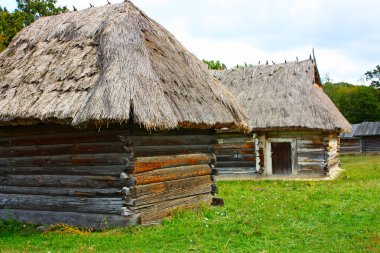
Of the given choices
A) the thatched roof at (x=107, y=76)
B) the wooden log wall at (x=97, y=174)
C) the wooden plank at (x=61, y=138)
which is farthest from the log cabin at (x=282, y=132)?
the wooden plank at (x=61, y=138)

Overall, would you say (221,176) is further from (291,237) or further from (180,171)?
(291,237)

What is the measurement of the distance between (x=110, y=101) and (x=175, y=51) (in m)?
3.68

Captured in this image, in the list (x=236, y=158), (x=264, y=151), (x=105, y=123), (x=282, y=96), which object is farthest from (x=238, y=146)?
(x=105, y=123)

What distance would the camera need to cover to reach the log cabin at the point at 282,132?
19.8 metres

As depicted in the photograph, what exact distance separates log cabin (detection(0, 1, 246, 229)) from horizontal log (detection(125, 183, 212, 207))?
0.07 ft

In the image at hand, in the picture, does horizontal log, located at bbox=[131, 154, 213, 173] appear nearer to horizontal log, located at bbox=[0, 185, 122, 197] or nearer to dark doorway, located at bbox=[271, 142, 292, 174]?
horizontal log, located at bbox=[0, 185, 122, 197]

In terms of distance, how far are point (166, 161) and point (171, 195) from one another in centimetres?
77

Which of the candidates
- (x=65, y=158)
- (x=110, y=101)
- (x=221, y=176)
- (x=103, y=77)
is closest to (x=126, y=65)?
(x=103, y=77)

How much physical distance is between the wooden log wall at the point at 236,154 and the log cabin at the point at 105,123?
8.73m

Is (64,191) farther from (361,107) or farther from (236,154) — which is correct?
(361,107)

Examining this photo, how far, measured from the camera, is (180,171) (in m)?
10.9

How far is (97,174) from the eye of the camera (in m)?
9.71

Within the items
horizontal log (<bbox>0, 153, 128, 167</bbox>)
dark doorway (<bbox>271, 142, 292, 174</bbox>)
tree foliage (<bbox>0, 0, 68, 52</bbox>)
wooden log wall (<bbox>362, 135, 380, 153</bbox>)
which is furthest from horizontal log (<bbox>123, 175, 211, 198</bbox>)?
wooden log wall (<bbox>362, 135, 380, 153</bbox>)

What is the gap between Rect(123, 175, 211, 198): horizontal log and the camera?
938cm
